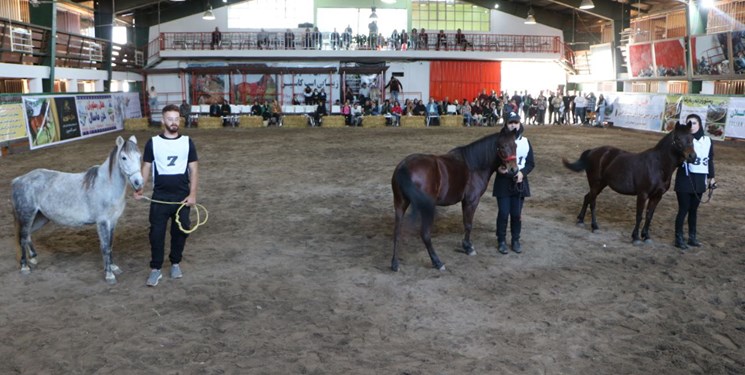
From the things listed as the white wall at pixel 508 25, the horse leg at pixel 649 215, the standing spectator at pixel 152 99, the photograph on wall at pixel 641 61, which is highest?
the white wall at pixel 508 25

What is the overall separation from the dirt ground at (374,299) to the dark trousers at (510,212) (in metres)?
0.29

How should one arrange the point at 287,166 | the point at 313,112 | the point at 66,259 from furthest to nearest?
the point at 313,112 → the point at 287,166 → the point at 66,259

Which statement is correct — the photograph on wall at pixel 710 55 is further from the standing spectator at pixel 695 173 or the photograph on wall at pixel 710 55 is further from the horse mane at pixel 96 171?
the horse mane at pixel 96 171

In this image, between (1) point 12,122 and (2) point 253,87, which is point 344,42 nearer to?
(2) point 253,87

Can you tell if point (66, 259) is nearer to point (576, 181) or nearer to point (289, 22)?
point (576, 181)

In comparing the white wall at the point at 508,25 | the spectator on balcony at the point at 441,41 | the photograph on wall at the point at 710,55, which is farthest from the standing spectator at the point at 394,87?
the photograph on wall at the point at 710,55

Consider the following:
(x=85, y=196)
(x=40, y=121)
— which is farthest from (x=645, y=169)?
(x=40, y=121)

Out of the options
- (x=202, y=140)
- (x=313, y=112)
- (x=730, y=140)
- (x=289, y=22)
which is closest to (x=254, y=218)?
(x=202, y=140)

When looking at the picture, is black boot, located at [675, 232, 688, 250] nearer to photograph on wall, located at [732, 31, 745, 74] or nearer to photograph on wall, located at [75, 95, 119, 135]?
photograph on wall, located at [732, 31, 745, 74]

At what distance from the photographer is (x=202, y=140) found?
19.5 metres

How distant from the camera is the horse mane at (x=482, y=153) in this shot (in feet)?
21.4

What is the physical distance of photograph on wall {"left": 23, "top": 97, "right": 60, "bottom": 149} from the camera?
52.3 feet

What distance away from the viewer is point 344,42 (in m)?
29.7

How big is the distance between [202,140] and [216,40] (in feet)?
39.7
